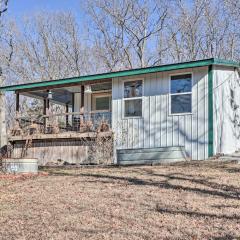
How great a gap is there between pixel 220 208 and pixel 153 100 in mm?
7466

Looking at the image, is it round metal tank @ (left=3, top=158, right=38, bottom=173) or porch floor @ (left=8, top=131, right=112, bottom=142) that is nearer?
round metal tank @ (left=3, top=158, right=38, bottom=173)

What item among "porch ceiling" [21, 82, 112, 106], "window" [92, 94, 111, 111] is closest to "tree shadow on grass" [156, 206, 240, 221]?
"porch ceiling" [21, 82, 112, 106]

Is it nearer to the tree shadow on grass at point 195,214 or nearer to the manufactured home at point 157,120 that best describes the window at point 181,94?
the manufactured home at point 157,120

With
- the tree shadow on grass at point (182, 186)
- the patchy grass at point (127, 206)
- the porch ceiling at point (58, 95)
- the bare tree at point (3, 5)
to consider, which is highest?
the bare tree at point (3, 5)

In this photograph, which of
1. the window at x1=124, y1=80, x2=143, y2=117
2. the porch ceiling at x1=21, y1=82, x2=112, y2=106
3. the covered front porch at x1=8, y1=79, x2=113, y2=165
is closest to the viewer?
the window at x1=124, y1=80, x2=143, y2=117

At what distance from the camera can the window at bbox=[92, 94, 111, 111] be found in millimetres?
17312

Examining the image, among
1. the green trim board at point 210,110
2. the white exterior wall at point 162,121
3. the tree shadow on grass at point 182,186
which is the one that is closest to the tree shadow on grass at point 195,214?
the tree shadow on grass at point 182,186

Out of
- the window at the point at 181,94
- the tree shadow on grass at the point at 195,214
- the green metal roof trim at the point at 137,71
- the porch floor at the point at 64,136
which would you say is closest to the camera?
the tree shadow on grass at the point at 195,214

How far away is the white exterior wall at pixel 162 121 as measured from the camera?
464 inches

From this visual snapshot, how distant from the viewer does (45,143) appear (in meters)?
15.3

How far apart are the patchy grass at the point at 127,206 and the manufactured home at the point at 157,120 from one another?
2.83 m

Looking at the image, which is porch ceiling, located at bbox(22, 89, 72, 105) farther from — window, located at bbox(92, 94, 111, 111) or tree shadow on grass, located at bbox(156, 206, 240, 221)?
tree shadow on grass, located at bbox(156, 206, 240, 221)

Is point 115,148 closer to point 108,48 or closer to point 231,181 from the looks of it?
point 231,181

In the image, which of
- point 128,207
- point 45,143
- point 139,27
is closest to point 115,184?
point 128,207
